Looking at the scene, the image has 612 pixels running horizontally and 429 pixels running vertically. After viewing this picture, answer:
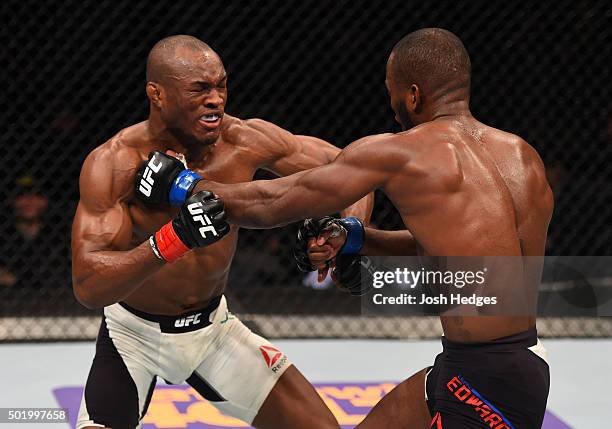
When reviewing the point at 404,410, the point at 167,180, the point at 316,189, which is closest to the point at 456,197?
the point at 316,189

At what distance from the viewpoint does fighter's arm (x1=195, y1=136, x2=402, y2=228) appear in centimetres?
197

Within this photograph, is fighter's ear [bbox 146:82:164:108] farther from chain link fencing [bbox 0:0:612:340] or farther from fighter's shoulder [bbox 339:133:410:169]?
chain link fencing [bbox 0:0:612:340]

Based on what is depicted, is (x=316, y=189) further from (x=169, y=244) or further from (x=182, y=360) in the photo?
(x=182, y=360)

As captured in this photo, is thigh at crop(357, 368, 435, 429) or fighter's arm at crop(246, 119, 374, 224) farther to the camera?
fighter's arm at crop(246, 119, 374, 224)

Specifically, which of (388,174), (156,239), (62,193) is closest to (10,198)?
(62,193)

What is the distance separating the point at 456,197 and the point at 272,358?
37.2 inches

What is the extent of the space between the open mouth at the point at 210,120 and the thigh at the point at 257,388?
620 millimetres

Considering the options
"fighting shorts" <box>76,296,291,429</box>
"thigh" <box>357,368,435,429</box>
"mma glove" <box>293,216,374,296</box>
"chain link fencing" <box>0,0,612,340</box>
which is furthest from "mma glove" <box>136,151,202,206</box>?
"chain link fencing" <box>0,0,612,340</box>

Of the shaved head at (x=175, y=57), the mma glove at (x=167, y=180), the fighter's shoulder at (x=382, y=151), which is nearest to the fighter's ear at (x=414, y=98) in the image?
the fighter's shoulder at (x=382, y=151)

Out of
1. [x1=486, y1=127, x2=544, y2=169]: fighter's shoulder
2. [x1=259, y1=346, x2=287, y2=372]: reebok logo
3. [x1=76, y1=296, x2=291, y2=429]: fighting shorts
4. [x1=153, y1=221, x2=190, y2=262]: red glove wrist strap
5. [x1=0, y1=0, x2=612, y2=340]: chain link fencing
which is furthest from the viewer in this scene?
[x1=0, y1=0, x2=612, y2=340]: chain link fencing

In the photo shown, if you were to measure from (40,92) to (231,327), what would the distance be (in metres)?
2.57

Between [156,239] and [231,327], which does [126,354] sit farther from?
[156,239]

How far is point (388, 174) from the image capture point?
1966mm

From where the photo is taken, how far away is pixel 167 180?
7.50ft
